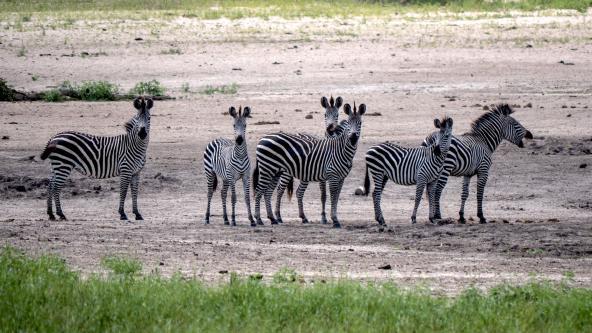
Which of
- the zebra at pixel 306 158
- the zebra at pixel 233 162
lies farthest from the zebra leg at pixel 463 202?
the zebra at pixel 233 162

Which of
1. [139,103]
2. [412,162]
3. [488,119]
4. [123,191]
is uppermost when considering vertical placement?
[139,103]

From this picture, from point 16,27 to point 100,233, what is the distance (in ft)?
74.0

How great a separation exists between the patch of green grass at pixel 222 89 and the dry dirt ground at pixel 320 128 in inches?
12.1

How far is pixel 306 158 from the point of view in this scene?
1606 cm

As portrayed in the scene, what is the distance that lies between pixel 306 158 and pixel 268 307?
678 cm

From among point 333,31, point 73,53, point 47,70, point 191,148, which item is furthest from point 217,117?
point 333,31

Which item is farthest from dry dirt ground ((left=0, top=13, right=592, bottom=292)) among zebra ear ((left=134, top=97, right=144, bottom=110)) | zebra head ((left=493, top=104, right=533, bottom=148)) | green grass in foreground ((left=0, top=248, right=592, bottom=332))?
zebra ear ((left=134, top=97, right=144, bottom=110))

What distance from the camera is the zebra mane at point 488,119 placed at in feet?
56.3

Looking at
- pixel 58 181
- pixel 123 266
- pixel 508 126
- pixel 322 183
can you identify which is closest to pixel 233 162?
→ pixel 322 183

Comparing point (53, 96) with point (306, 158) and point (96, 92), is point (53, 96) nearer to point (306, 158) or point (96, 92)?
point (96, 92)

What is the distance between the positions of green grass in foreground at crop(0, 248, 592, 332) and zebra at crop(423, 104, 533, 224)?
6.04 meters

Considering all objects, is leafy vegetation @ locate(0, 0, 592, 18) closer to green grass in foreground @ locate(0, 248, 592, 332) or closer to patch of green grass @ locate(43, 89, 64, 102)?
patch of green grass @ locate(43, 89, 64, 102)

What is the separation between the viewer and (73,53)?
30.7 m

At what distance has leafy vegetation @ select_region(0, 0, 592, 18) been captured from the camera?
39.8m
